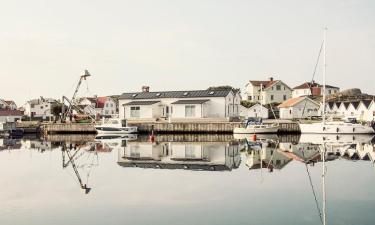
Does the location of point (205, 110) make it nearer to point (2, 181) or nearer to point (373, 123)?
point (373, 123)

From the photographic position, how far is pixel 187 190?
64.9 ft

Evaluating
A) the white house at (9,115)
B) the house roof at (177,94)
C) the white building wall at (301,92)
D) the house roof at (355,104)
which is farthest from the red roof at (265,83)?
the white house at (9,115)

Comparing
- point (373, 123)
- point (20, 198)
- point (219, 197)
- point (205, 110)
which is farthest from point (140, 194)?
point (373, 123)

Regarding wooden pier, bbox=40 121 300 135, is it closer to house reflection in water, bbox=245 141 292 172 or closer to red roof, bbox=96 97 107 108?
house reflection in water, bbox=245 141 292 172

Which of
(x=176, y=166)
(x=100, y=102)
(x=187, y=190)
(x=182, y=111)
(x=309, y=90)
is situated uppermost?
(x=309, y=90)

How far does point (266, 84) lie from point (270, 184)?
311 ft

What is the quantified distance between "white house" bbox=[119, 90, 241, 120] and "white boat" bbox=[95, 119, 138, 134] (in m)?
8.50

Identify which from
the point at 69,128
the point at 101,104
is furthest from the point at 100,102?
the point at 69,128

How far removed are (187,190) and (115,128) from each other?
152 feet

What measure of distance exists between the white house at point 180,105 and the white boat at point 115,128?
8.50 m

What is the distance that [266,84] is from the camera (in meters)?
114

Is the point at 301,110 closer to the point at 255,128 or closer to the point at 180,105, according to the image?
the point at 180,105

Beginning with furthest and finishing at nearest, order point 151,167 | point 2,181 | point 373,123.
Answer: point 373,123 < point 151,167 < point 2,181

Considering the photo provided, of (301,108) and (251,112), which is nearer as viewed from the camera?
(301,108)
